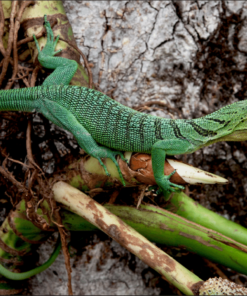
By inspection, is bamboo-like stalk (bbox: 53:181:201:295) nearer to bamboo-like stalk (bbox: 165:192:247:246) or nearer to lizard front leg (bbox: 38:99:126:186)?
lizard front leg (bbox: 38:99:126:186)

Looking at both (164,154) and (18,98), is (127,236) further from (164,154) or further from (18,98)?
(18,98)

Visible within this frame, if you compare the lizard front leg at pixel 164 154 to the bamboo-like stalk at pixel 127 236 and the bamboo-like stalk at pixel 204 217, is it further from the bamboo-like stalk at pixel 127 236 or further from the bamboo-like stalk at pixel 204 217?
the bamboo-like stalk at pixel 127 236

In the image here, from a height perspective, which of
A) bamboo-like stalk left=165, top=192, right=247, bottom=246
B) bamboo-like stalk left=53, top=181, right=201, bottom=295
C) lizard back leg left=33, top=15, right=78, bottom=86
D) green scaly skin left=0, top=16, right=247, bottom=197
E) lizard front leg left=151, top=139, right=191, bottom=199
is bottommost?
bamboo-like stalk left=165, top=192, right=247, bottom=246

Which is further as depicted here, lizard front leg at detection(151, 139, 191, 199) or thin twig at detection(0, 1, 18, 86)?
thin twig at detection(0, 1, 18, 86)

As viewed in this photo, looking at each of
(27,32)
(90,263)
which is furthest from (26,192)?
(27,32)

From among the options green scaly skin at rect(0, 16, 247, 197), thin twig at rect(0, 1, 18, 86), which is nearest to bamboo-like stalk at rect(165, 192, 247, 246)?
green scaly skin at rect(0, 16, 247, 197)

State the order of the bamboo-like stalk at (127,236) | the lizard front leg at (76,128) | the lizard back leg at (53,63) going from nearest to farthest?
the bamboo-like stalk at (127,236) → the lizard front leg at (76,128) → the lizard back leg at (53,63)

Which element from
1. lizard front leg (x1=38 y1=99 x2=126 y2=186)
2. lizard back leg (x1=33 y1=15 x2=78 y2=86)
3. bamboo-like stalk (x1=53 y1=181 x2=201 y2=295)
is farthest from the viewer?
lizard back leg (x1=33 y1=15 x2=78 y2=86)

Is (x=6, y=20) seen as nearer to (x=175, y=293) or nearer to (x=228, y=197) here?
(x=228, y=197)

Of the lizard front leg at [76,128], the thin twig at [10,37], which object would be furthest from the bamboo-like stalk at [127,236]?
the thin twig at [10,37]

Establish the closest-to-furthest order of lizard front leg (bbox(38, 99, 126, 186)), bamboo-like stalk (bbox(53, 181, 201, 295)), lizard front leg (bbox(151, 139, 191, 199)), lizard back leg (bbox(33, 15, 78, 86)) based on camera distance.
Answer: bamboo-like stalk (bbox(53, 181, 201, 295)) < lizard front leg (bbox(151, 139, 191, 199)) < lizard front leg (bbox(38, 99, 126, 186)) < lizard back leg (bbox(33, 15, 78, 86))
